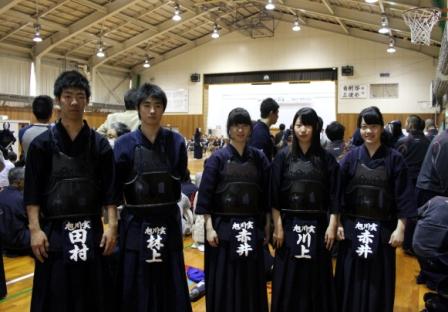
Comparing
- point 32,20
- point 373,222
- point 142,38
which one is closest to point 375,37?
point 142,38

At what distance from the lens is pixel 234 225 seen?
8.63 ft

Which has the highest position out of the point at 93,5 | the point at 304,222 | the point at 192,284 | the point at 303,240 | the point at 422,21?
the point at 93,5

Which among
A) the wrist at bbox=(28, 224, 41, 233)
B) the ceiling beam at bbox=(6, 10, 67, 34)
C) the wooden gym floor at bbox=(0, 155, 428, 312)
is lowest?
the wooden gym floor at bbox=(0, 155, 428, 312)

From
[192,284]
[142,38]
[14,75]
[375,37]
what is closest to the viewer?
[192,284]

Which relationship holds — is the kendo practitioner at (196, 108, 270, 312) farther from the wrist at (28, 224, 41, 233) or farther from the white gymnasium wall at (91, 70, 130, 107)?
the white gymnasium wall at (91, 70, 130, 107)

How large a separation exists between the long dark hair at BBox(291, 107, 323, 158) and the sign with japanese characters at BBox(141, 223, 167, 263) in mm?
1013

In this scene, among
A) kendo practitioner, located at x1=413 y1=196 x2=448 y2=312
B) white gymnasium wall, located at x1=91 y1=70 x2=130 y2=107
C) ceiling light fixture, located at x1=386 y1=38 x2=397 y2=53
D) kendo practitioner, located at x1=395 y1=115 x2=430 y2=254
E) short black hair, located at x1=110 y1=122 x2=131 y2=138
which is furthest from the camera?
white gymnasium wall, located at x1=91 y1=70 x2=130 y2=107

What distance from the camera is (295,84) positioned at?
2047 centimetres

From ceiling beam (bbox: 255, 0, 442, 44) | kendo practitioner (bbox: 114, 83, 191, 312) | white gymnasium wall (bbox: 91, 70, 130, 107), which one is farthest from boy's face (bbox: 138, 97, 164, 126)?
white gymnasium wall (bbox: 91, 70, 130, 107)

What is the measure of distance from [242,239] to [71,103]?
4.31 ft

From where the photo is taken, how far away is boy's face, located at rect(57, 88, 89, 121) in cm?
221

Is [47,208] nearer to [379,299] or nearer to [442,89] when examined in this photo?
[379,299]

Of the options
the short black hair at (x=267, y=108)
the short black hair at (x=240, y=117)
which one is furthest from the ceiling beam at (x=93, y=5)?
the short black hair at (x=240, y=117)

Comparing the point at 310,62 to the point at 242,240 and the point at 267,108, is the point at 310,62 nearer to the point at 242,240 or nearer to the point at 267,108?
the point at 267,108
